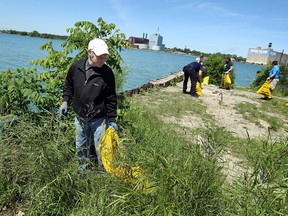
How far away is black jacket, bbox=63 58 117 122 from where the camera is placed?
3.20 metres

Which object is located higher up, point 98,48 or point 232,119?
point 98,48

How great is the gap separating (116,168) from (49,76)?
220 cm

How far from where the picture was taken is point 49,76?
396 centimetres

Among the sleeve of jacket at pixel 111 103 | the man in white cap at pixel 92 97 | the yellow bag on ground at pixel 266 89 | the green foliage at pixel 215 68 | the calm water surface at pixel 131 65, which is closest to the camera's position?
the man in white cap at pixel 92 97

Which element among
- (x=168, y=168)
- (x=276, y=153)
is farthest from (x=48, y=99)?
(x=276, y=153)

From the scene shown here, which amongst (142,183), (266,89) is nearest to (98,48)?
(142,183)

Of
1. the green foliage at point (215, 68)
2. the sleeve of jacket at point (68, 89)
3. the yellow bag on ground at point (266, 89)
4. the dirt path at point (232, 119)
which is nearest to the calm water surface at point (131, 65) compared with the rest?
the sleeve of jacket at point (68, 89)

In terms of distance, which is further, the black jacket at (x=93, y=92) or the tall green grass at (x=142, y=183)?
the black jacket at (x=93, y=92)

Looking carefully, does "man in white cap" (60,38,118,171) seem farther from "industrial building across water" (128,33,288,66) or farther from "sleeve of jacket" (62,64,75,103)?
"industrial building across water" (128,33,288,66)

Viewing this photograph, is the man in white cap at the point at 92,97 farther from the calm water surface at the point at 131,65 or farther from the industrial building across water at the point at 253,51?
the industrial building across water at the point at 253,51

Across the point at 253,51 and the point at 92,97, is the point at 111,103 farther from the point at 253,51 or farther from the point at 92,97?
the point at 253,51

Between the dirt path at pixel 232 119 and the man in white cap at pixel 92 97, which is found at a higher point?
the man in white cap at pixel 92 97

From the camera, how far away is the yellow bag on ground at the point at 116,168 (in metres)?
2.25

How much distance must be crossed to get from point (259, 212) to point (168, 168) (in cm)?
75
